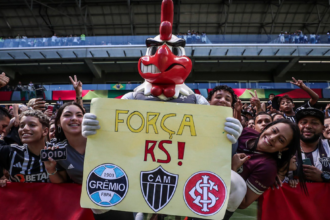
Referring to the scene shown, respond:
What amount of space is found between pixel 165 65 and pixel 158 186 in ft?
3.44

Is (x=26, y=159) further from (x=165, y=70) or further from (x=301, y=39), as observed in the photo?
(x=301, y=39)

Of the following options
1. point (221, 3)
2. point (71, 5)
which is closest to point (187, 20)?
point (221, 3)

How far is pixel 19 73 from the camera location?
17000 mm

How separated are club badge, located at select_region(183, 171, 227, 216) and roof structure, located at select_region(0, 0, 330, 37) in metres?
15.3

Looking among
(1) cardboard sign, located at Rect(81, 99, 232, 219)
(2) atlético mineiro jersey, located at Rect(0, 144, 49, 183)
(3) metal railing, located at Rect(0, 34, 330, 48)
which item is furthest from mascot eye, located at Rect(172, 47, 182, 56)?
(3) metal railing, located at Rect(0, 34, 330, 48)

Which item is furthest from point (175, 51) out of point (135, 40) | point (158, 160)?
point (135, 40)

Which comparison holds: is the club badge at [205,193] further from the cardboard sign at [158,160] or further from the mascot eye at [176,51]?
the mascot eye at [176,51]

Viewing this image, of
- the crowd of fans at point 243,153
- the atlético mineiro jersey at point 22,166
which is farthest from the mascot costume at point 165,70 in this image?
the atlético mineiro jersey at point 22,166

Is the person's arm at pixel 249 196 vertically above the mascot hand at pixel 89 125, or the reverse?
the mascot hand at pixel 89 125

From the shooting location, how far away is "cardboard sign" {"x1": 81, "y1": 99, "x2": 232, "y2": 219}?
138 centimetres

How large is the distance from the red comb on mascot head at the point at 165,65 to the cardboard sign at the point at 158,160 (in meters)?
0.60

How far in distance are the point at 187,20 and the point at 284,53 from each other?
6.47 metres

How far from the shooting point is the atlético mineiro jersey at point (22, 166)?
1.81 meters

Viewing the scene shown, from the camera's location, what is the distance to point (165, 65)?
6.74ft
